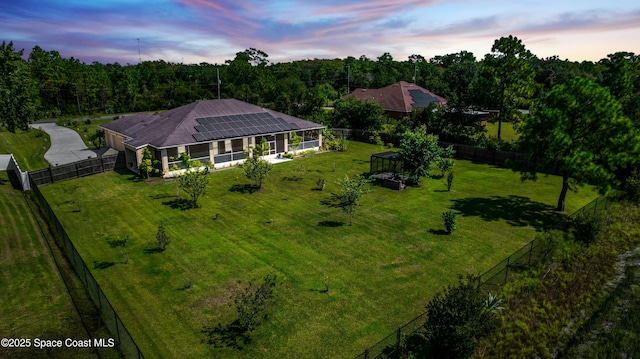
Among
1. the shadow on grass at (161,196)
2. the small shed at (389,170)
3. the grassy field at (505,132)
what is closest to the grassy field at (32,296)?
the shadow on grass at (161,196)

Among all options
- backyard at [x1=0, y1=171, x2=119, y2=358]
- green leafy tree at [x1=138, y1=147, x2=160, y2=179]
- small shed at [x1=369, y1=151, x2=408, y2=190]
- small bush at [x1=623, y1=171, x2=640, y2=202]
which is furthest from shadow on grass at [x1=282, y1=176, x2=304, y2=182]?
small bush at [x1=623, y1=171, x2=640, y2=202]

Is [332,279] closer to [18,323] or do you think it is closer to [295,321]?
[295,321]

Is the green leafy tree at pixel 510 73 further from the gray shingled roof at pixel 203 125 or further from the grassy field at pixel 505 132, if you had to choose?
the gray shingled roof at pixel 203 125

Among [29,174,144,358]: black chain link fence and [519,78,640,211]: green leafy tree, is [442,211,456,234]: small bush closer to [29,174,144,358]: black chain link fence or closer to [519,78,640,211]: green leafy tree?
[519,78,640,211]: green leafy tree

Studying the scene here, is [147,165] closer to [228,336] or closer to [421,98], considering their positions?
[228,336]

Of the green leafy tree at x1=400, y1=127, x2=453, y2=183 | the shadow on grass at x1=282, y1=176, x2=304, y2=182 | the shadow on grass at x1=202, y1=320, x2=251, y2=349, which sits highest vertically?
the green leafy tree at x1=400, y1=127, x2=453, y2=183

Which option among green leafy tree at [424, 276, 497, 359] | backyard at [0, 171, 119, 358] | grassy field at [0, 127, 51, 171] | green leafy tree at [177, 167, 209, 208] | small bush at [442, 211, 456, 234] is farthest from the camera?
grassy field at [0, 127, 51, 171]

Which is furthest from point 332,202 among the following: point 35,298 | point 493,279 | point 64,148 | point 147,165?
point 64,148

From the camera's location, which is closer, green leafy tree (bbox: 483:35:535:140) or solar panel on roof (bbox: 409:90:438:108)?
green leafy tree (bbox: 483:35:535:140)
